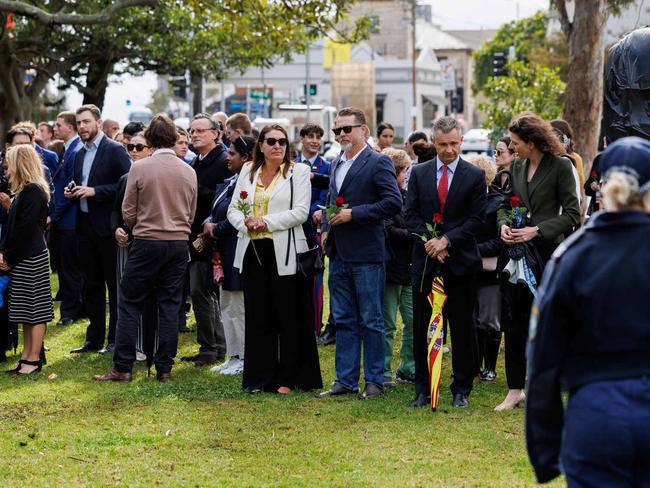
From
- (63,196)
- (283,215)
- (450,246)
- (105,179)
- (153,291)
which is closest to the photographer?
(450,246)

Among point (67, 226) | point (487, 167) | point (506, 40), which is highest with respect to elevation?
point (506, 40)

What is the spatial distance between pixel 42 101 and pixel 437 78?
70.3 m

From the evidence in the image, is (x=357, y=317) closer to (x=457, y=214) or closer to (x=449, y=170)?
(x=457, y=214)

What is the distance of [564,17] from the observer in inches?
776

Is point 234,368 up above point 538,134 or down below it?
below

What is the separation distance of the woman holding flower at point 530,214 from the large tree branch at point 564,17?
36.6ft

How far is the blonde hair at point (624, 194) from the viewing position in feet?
14.3

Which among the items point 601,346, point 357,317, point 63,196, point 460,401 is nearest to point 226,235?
point 357,317

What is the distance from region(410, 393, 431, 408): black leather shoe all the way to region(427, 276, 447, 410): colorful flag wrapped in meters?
0.16

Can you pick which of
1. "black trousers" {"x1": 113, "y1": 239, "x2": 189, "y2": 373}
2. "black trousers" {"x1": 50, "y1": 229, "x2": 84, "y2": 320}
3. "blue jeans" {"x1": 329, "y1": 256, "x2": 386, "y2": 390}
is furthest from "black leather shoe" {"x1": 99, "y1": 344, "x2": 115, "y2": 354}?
"blue jeans" {"x1": 329, "y1": 256, "x2": 386, "y2": 390}

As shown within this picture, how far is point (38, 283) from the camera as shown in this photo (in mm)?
10789

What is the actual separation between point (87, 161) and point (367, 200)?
4.02 metres

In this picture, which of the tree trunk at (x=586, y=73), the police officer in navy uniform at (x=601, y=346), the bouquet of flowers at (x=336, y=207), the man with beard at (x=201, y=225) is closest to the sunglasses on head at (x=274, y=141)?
the bouquet of flowers at (x=336, y=207)

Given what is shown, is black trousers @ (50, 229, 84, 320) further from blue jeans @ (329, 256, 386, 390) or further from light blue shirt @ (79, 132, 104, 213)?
blue jeans @ (329, 256, 386, 390)
